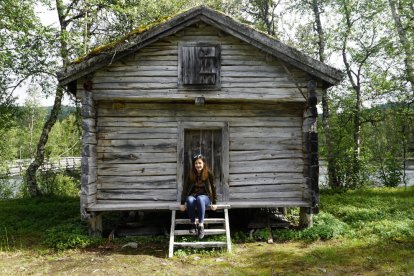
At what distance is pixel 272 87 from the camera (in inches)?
317

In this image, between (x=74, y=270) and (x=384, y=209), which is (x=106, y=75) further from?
(x=384, y=209)

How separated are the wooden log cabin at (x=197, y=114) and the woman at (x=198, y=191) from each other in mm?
519

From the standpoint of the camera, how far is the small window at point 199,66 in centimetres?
792

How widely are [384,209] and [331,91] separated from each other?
7.57 m

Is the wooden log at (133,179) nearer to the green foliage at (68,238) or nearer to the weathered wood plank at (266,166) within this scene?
the green foliage at (68,238)

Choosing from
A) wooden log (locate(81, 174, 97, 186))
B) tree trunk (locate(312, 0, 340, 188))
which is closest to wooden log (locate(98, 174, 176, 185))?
wooden log (locate(81, 174, 97, 186))

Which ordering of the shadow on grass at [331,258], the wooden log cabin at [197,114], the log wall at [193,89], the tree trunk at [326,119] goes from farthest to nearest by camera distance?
the tree trunk at [326,119] < the log wall at [193,89] < the wooden log cabin at [197,114] < the shadow on grass at [331,258]

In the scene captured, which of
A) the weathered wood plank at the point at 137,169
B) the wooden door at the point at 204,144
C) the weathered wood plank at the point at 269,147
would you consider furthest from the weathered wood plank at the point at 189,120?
the weathered wood plank at the point at 137,169

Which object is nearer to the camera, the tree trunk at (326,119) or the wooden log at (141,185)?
the wooden log at (141,185)

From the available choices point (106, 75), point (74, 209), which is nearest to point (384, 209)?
point (106, 75)

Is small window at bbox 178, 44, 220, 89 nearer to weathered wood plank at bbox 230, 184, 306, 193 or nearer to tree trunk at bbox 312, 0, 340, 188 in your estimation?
weathered wood plank at bbox 230, 184, 306, 193

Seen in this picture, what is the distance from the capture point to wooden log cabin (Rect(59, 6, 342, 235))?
7791 millimetres

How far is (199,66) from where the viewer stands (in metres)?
7.94

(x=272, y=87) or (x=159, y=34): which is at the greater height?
(x=159, y=34)
